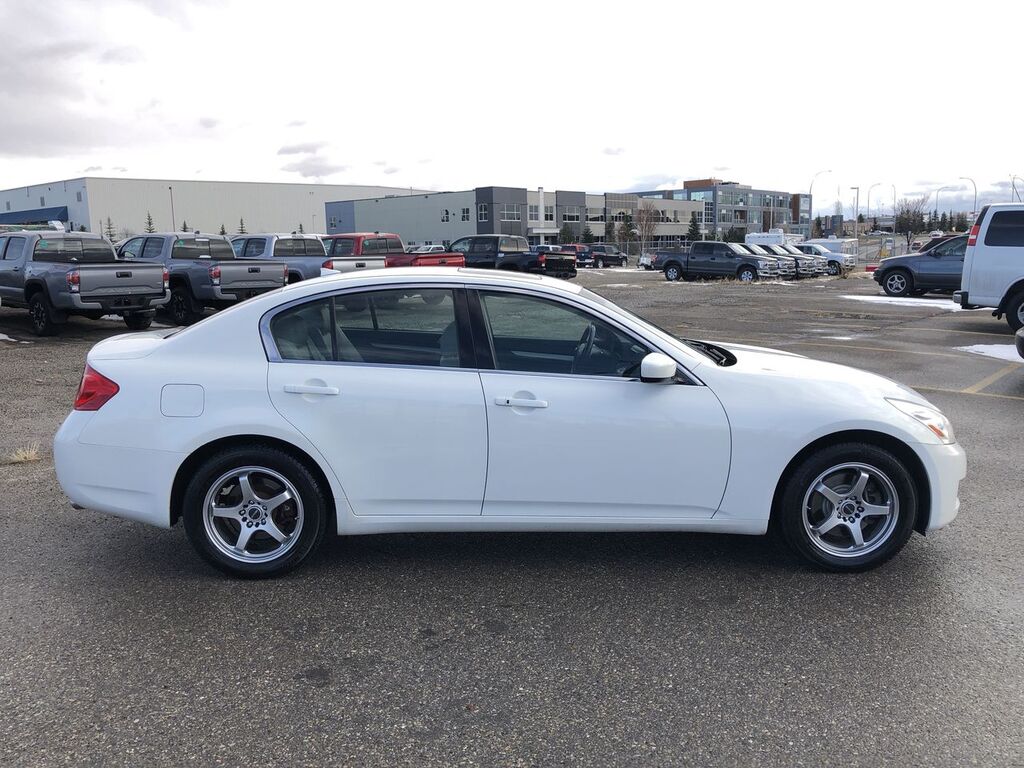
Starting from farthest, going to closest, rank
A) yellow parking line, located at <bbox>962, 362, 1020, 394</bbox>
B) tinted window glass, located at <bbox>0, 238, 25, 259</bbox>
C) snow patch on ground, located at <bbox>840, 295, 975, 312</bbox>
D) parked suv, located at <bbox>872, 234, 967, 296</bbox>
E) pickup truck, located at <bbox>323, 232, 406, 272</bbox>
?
parked suv, located at <bbox>872, 234, 967, 296</bbox> → pickup truck, located at <bbox>323, 232, 406, 272</bbox> → snow patch on ground, located at <bbox>840, 295, 975, 312</bbox> → tinted window glass, located at <bbox>0, 238, 25, 259</bbox> → yellow parking line, located at <bbox>962, 362, 1020, 394</bbox>

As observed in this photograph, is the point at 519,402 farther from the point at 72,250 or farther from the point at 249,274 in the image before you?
the point at 72,250

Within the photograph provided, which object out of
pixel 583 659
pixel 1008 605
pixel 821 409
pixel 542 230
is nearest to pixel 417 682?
pixel 583 659

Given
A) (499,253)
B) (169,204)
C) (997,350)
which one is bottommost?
(997,350)

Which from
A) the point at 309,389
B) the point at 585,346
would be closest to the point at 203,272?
the point at 309,389

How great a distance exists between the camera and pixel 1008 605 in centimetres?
401

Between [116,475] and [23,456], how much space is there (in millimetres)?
2956

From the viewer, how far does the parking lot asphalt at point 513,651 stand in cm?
296

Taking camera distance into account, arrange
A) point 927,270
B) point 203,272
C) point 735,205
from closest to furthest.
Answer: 1. point 203,272
2. point 927,270
3. point 735,205

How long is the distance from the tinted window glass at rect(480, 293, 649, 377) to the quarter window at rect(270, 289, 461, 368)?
0.80 ft

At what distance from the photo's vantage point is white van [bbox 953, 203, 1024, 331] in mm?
14242

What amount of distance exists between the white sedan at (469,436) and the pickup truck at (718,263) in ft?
103

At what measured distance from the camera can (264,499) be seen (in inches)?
168

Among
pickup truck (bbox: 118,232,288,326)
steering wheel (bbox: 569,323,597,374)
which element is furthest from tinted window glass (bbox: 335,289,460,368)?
pickup truck (bbox: 118,232,288,326)

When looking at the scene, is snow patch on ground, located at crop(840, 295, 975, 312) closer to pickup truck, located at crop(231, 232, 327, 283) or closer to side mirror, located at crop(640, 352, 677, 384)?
pickup truck, located at crop(231, 232, 327, 283)
